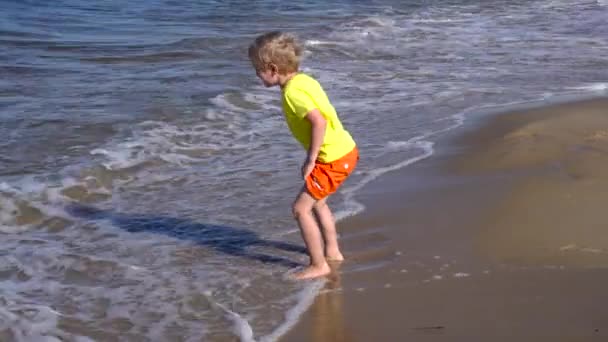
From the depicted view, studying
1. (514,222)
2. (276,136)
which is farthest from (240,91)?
(514,222)

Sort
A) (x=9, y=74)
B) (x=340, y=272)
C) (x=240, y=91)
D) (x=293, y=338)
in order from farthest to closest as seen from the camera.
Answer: (x=9, y=74) < (x=240, y=91) < (x=340, y=272) < (x=293, y=338)

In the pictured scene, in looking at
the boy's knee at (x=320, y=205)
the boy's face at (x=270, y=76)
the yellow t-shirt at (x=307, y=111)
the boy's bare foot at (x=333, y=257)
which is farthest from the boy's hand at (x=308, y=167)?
the boy's bare foot at (x=333, y=257)

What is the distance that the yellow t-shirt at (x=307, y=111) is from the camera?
16.0 feet

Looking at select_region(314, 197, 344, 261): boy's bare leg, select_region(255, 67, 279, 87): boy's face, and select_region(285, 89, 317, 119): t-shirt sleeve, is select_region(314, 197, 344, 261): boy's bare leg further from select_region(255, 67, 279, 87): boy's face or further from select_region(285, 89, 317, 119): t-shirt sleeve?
select_region(255, 67, 279, 87): boy's face

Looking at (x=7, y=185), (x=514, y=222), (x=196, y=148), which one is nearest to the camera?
(x=514, y=222)

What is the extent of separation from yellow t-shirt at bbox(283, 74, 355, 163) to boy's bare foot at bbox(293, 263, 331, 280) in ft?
1.70

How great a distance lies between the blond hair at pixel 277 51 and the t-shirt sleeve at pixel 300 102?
114 millimetres

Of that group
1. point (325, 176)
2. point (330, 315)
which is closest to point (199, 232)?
point (325, 176)

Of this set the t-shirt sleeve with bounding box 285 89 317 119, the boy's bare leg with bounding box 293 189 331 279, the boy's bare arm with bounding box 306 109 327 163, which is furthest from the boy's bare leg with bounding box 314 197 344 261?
the t-shirt sleeve with bounding box 285 89 317 119

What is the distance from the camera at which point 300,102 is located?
4.85 meters

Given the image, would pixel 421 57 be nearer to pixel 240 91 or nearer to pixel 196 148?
pixel 240 91

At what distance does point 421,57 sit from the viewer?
39.5ft

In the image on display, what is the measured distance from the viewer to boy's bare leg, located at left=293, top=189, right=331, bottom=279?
505 cm

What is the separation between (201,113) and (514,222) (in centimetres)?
402
